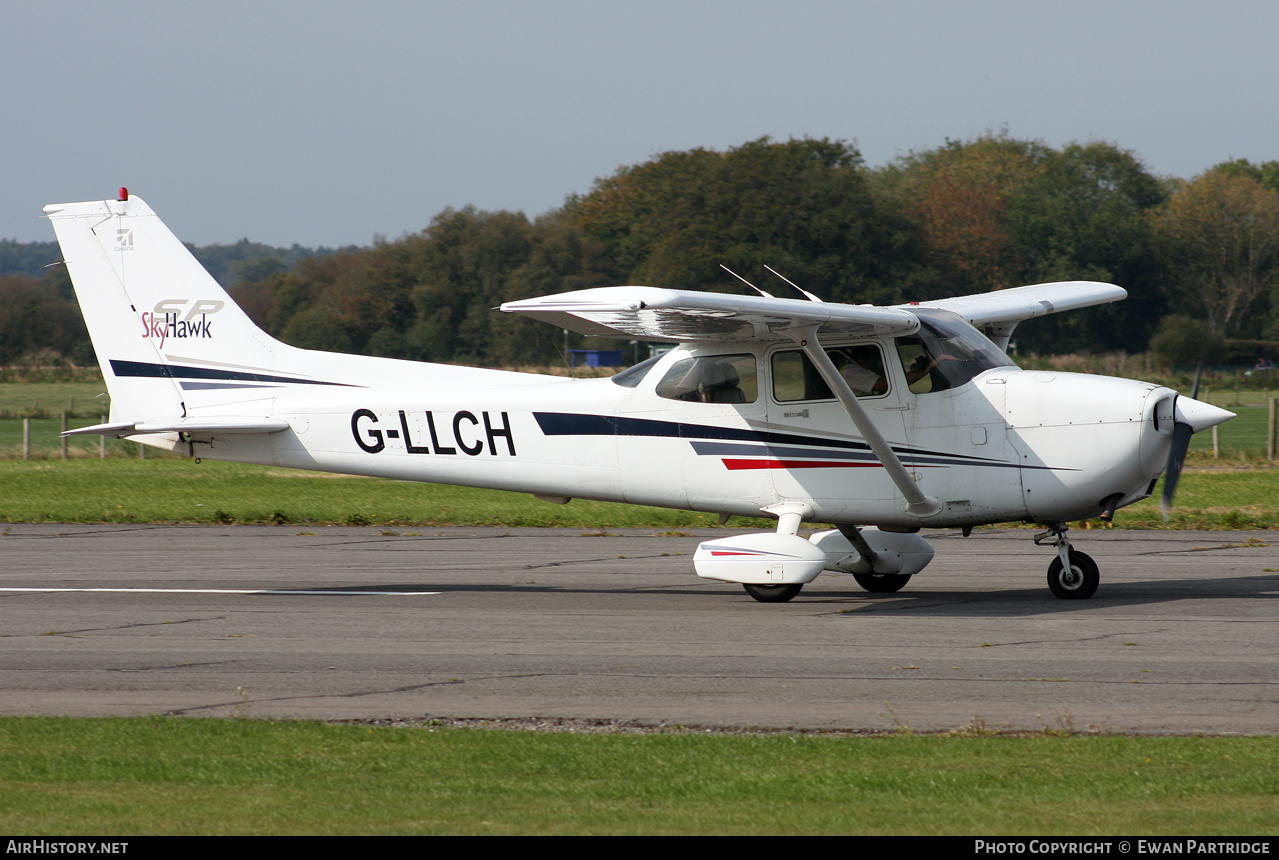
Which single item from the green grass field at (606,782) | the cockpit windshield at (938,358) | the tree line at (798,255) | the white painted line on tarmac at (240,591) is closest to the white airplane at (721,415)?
the cockpit windshield at (938,358)

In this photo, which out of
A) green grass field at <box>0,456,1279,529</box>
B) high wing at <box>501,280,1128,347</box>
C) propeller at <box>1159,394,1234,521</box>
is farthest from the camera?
green grass field at <box>0,456,1279,529</box>

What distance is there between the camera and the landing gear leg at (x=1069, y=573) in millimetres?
11336

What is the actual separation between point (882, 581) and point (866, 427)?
79.6 inches

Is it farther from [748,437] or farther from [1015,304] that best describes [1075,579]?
[1015,304]

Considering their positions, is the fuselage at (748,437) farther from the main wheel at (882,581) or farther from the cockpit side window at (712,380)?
the main wheel at (882,581)

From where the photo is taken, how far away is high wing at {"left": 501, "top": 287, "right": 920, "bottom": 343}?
9281 millimetres

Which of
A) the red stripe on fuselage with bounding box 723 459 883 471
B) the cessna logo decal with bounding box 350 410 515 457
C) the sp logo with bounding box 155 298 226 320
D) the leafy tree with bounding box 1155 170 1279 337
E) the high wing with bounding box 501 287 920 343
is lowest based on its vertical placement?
the red stripe on fuselage with bounding box 723 459 883 471

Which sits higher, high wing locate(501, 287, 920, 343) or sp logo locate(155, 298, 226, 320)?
sp logo locate(155, 298, 226, 320)

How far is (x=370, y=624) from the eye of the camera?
10.6 m

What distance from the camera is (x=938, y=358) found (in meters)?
11.1

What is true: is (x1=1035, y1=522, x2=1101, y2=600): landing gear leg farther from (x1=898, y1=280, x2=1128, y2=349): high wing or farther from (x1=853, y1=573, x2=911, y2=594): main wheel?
(x1=898, y1=280, x2=1128, y2=349): high wing

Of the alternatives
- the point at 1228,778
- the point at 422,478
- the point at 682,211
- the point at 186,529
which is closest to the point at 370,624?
the point at 422,478

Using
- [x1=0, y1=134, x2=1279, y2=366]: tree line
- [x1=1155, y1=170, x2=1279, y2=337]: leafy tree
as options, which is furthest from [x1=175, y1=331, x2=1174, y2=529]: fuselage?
[x1=1155, y1=170, x2=1279, y2=337]: leafy tree

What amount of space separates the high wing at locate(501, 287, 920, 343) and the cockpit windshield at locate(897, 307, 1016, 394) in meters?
0.22
